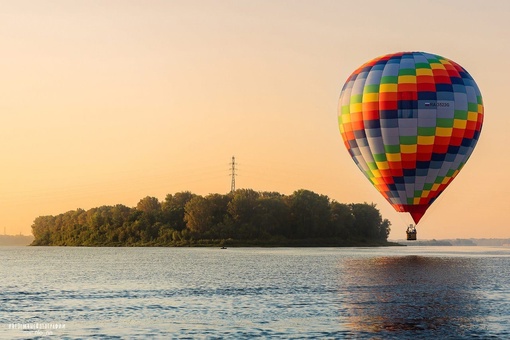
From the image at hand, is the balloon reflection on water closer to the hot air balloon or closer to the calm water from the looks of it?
the calm water

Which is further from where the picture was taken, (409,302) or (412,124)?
(412,124)

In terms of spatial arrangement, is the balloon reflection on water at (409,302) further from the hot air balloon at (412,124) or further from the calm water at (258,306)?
the hot air balloon at (412,124)

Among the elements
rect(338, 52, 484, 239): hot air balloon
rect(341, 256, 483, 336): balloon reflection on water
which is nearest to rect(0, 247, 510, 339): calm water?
rect(341, 256, 483, 336): balloon reflection on water

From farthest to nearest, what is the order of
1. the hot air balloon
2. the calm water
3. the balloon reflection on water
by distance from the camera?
the hot air balloon, the balloon reflection on water, the calm water

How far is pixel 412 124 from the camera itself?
9844 cm

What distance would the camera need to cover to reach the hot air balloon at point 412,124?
98500mm

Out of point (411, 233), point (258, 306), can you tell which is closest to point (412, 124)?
point (411, 233)

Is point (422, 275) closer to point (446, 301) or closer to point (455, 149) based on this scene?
point (455, 149)

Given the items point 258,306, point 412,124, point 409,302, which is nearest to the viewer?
point 258,306

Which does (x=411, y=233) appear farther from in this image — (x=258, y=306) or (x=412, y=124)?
(x=258, y=306)

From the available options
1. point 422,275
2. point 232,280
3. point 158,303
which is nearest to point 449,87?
point 422,275

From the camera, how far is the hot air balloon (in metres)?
98.5

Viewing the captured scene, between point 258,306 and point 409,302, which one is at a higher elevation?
point 409,302

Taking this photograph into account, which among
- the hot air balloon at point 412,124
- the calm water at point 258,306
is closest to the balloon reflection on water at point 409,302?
the calm water at point 258,306
